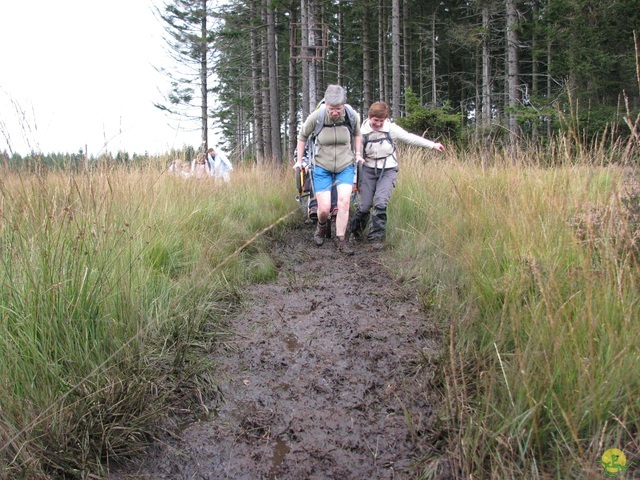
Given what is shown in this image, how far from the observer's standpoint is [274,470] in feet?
5.37

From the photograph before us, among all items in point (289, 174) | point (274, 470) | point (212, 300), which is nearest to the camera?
point (274, 470)

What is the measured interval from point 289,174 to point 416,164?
2.76 m

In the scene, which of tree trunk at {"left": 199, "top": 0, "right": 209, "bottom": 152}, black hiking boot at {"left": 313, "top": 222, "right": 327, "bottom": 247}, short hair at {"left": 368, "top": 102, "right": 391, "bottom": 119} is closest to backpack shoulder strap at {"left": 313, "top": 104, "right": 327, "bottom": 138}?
short hair at {"left": 368, "top": 102, "right": 391, "bottom": 119}

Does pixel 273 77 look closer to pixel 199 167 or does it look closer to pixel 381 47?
pixel 199 167

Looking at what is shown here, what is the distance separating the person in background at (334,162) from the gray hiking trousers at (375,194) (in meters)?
0.31

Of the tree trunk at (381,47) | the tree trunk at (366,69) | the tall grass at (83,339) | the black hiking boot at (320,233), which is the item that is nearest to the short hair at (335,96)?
the black hiking boot at (320,233)

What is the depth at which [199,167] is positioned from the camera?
6074 mm

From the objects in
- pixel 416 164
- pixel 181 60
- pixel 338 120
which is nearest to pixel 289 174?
pixel 416 164

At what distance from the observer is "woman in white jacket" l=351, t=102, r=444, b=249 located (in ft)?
17.1

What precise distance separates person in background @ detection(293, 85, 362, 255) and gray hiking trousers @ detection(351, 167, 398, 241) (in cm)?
31

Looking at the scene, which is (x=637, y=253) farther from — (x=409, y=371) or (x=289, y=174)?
(x=289, y=174)

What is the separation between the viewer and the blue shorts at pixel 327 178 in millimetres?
5160

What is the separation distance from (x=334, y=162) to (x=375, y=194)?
67cm

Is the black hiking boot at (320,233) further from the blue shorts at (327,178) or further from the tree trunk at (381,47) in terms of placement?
the tree trunk at (381,47)
